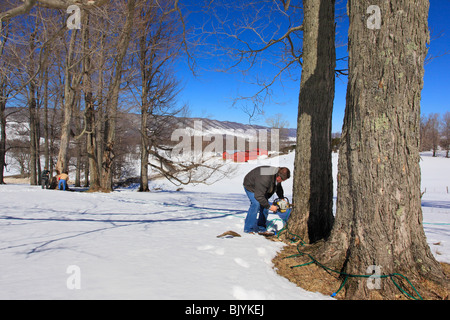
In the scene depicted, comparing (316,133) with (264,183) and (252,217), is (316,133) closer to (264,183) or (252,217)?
(264,183)

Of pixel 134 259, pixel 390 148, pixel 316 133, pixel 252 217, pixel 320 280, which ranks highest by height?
pixel 316 133

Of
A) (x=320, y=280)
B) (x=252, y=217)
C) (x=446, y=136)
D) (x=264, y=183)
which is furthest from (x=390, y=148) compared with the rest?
(x=446, y=136)

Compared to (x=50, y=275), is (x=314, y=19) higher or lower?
higher

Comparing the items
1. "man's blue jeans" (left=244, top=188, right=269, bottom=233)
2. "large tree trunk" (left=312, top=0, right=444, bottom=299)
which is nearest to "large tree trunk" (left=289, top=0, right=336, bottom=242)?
"man's blue jeans" (left=244, top=188, right=269, bottom=233)

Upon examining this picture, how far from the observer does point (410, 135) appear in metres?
2.63

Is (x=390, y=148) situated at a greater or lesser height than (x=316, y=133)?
lesser

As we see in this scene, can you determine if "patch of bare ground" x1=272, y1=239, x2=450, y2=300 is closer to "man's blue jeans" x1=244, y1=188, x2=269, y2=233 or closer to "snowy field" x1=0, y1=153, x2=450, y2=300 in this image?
"snowy field" x1=0, y1=153, x2=450, y2=300

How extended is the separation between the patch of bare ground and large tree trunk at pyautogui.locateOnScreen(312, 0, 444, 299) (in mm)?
78

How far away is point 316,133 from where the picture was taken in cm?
412

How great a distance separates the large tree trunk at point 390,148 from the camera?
2.61m

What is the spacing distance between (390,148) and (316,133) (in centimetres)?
154
